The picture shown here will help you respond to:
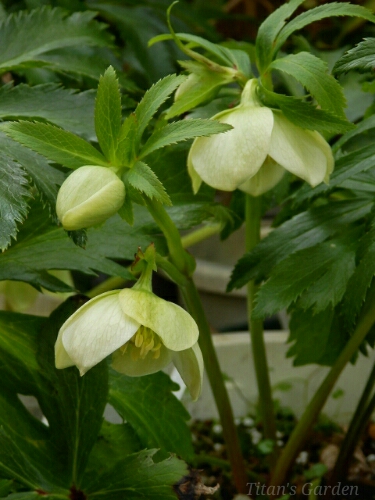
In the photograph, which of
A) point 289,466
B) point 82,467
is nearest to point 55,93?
point 82,467

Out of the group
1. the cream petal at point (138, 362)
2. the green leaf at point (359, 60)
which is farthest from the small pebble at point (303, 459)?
the green leaf at point (359, 60)

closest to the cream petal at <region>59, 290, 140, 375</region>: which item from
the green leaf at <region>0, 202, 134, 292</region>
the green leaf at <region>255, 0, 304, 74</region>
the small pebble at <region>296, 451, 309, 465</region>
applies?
the green leaf at <region>0, 202, 134, 292</region>

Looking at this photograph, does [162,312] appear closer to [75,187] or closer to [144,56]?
[75,187]

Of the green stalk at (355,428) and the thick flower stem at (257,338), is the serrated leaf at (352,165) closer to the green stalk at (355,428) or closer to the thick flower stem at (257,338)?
the thick flower stem at (257,338)

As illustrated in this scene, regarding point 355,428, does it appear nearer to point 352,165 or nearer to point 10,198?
point 352,165

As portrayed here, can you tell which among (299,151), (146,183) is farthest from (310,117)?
(146,183)

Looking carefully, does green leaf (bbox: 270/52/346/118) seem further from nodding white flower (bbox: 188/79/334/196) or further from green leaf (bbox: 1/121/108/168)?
green leaf (bbox: 1/121/108/168)
